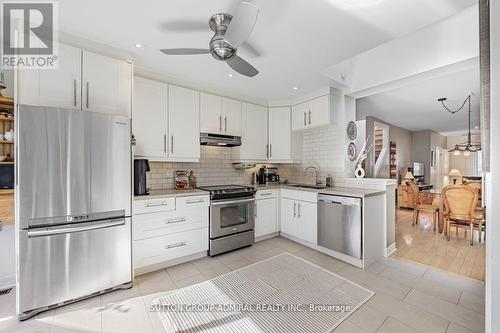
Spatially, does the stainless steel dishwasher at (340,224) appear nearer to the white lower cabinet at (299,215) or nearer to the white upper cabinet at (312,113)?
the white lower cabinet at (299,215)

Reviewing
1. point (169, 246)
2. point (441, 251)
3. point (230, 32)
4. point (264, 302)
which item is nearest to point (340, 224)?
point (264, 302)

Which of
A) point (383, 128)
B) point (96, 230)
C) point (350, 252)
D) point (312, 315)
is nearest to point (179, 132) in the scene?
point (96, 230)

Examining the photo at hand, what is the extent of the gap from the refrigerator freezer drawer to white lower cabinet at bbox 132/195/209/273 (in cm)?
25

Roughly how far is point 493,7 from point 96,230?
10.4ft

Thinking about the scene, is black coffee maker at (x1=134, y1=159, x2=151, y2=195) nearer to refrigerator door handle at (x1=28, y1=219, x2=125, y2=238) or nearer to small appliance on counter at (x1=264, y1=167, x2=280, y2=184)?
refrigerator door handle at (x1=28, y1=219, x2=125, y2=238)

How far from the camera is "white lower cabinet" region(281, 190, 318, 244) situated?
3.28 m

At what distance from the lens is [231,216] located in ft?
10.5

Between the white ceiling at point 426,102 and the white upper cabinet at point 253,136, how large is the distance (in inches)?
68.1

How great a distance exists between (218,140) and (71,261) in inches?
87.1

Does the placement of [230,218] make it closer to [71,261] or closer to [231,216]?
[231,216]

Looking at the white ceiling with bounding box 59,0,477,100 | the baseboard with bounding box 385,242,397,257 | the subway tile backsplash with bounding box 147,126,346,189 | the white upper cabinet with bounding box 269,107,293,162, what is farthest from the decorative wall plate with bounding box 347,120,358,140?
the baseboard with bounding box 385,242,397,257

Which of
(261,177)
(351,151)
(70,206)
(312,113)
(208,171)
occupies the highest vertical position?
(312,113)

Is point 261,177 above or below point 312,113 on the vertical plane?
below

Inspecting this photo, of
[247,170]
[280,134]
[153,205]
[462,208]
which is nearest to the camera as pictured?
[153,205]
